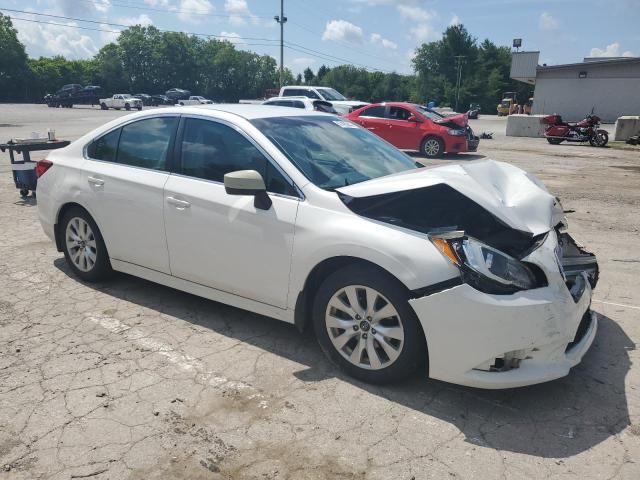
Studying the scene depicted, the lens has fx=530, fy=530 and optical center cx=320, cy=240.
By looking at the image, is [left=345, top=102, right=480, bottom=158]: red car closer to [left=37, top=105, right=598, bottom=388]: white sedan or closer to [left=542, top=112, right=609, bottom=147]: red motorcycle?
[left=542, top=112, right=609, bottom=147]: red motorcycle

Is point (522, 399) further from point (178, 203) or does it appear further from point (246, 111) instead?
point (246, 111)

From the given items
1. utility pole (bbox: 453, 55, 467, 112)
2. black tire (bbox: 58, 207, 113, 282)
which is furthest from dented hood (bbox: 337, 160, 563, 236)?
utility pole (bbox: 453, 55, 467, 112)

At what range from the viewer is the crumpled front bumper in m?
2.78

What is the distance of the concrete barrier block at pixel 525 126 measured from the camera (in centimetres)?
2714

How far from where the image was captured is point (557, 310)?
286 cm

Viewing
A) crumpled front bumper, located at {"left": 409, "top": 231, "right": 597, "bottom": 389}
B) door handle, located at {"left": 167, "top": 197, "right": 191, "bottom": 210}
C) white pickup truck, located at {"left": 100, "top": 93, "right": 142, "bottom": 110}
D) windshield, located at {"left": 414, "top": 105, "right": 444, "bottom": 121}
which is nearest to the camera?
crumpled front bumper, located at {"left": 409, "top": 231, "right": 597, "bottom": 389}

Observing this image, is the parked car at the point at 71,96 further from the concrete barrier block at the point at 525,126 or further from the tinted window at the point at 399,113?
the tinted window at the point at 399,113

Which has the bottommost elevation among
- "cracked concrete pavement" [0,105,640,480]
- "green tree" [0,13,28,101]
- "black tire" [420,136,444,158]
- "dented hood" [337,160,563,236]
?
"cracked concrete pavement" [0,105,640,480]

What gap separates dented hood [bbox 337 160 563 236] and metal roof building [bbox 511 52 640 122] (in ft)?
126

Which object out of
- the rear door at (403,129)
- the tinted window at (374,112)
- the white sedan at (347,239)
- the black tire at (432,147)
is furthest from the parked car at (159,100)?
the white sedan at (347,239)

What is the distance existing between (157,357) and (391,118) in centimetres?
1410

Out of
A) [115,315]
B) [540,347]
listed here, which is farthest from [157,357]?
[540,347]

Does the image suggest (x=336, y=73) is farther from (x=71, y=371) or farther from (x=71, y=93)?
(x=71, y=371)

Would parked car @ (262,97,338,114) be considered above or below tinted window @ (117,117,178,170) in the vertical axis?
above
